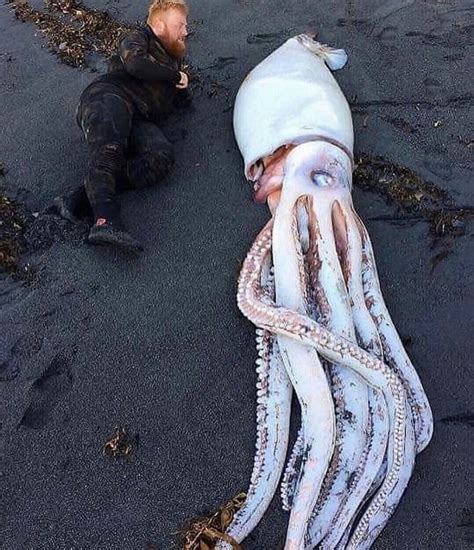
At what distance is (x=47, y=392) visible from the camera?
3.54 metres

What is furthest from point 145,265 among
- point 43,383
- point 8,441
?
point 8,441

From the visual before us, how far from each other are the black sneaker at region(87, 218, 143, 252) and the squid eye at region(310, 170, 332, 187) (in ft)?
3.61

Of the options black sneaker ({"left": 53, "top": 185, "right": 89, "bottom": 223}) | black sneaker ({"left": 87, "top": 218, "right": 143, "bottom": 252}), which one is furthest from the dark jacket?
black sneaker ({"left": 87, "top": 218, "right": 143, "bottom": 252})

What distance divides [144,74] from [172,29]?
0.38 metres

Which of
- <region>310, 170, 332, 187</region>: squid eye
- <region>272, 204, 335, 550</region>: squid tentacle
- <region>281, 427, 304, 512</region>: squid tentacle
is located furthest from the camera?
<region>310, 170, 332, 187</region>: squid eye

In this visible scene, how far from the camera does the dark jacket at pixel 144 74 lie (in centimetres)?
466

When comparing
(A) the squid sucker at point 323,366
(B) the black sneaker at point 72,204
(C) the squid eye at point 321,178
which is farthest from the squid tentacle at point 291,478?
(B) the black sneaker at point 72,204

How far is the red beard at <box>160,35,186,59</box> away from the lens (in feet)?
15.8

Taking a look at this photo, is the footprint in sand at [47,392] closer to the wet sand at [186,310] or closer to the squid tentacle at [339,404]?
the wet sand at [186,310]

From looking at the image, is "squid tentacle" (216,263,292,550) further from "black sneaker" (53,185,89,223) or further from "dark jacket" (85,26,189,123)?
"dark jacket" (85,26,189,123)

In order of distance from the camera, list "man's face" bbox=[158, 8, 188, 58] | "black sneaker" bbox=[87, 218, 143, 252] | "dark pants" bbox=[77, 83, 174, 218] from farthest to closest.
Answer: "man's face" bbox=[158, 8, 188, 58] < "dark pants" bbox=[77, 83, 174, 218] < "black sneaker" bbox=[87, 218, 143, 252]

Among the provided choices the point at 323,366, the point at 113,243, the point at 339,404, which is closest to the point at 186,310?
the point at 113,243

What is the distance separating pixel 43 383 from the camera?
3570 millimetres

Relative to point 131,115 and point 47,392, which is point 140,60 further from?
point 47,392
